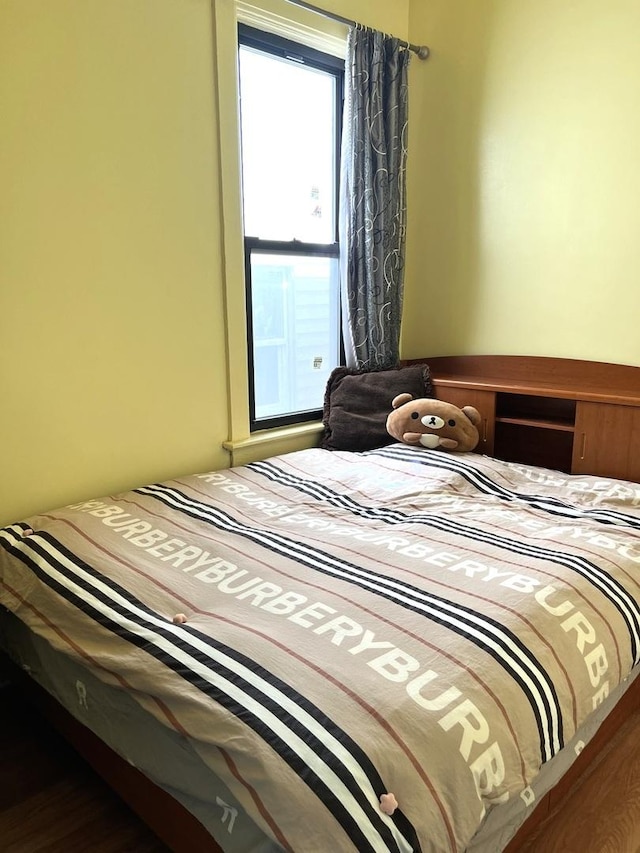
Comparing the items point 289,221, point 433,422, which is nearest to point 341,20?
point 289,221

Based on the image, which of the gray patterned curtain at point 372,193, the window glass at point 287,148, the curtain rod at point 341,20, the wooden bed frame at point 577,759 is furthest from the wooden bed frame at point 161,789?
the curtain rod at point 341,20

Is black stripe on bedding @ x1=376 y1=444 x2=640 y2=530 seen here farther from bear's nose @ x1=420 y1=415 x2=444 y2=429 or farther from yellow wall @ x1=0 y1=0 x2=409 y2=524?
yellow wall @ x1=0 y1=0 x2=409 y2=524

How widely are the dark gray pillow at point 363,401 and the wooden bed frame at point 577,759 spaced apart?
0.43ft

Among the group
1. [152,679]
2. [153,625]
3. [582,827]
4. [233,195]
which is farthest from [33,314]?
[582,827]

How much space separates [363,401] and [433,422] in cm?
37

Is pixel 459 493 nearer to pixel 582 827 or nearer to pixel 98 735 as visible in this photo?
pixel 582 827

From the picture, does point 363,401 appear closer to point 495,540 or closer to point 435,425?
point 435,425

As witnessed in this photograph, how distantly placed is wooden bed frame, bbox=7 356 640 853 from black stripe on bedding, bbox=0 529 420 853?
0.33 metres

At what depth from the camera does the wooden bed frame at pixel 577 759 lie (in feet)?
4.34

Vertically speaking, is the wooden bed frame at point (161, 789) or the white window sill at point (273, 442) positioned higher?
the white window sill at point (273, 442)

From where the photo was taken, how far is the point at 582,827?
147 centimetres

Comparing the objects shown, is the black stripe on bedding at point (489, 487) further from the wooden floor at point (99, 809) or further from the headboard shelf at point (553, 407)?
the wooden floor at point (99, 809)

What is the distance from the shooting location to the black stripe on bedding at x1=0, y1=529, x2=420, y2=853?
36.5 inches

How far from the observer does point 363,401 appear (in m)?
2.82
